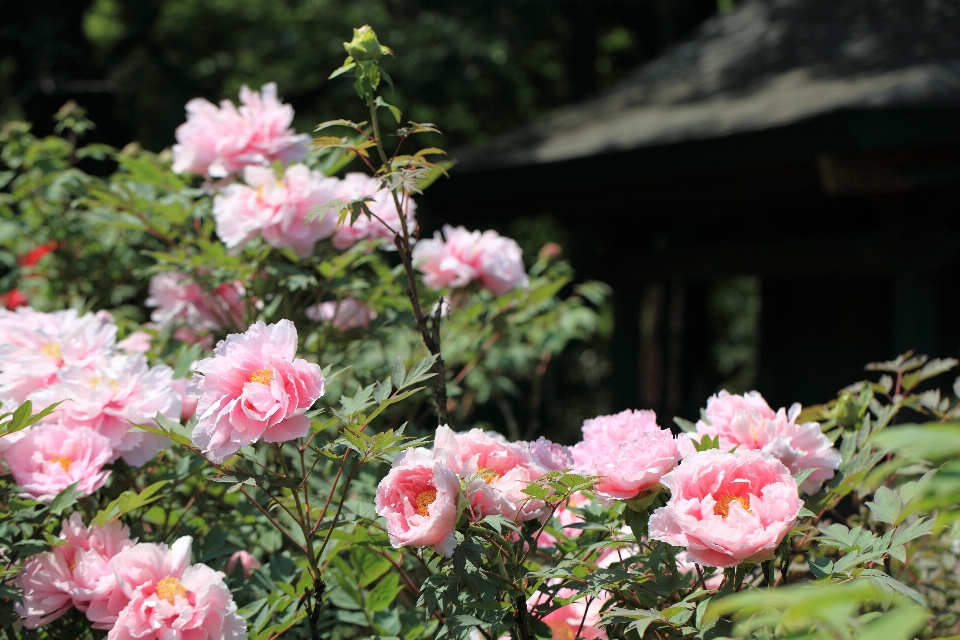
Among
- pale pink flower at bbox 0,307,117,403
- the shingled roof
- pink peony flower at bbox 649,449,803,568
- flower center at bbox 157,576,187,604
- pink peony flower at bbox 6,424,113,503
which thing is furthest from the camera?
the shingled roof

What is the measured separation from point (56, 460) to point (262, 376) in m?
0.49

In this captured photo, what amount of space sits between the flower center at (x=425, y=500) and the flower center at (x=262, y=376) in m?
0.23

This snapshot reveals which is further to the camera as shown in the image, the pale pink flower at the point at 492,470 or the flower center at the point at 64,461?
the flower center at the point at 64,461

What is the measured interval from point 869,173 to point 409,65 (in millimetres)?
7533

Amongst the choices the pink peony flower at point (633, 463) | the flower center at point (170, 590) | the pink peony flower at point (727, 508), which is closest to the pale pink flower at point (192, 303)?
the flower center at point (170, 590)

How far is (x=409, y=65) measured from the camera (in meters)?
10.9

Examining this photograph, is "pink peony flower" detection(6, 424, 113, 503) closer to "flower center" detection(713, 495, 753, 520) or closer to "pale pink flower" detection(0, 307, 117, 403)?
"pale pink flower" detection(0, 307, 117, 403)

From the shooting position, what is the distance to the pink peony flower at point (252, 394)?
113cm

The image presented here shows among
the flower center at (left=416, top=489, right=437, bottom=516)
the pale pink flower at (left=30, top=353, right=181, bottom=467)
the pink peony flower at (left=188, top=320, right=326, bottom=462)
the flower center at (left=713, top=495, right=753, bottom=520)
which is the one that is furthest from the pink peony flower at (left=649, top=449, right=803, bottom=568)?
the pale pink flower at (left=30, top=353, right=181, bottom=467)

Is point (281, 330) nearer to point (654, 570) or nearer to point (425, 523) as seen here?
point (425, 523)

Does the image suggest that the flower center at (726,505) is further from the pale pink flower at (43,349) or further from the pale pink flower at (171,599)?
the pale pink flower at (43,349)

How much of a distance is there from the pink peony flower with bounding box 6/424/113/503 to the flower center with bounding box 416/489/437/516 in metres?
0.58

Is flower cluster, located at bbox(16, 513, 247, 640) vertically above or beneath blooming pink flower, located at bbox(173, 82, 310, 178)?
beneath

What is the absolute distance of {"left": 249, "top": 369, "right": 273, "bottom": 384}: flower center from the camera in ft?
3.80
